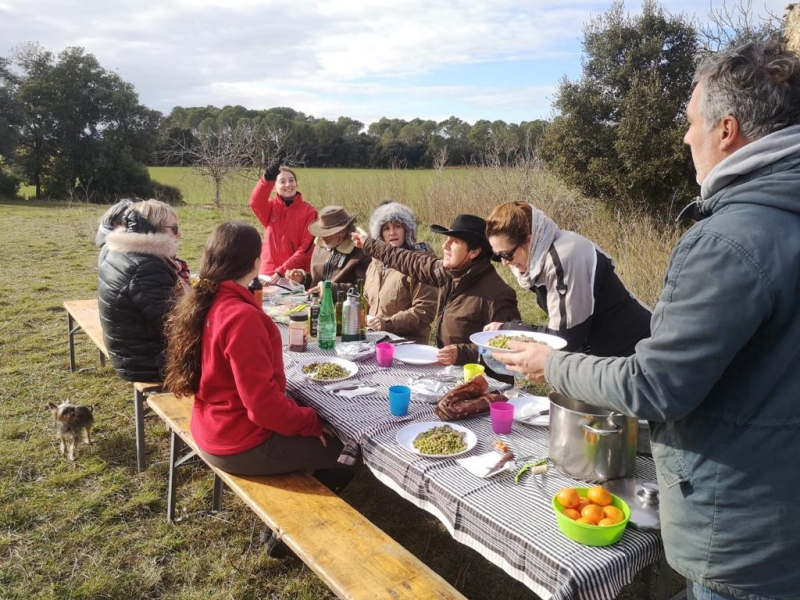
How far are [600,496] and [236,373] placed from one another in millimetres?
1538

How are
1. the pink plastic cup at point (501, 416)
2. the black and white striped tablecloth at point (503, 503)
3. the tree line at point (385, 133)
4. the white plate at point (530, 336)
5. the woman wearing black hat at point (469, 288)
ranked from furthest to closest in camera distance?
the tree line at point (385, 133) → the woman wearing black hat at point (469, 288) → the white plate at point (530, 336) → the pink plastic cup at point (501, 416) → the black and white striped tablecloth at point (503, 503)

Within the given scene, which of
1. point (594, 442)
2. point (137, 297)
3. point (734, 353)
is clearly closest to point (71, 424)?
point (137, 297)

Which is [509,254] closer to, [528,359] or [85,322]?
[528,359]

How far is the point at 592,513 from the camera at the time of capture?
1.65 meters

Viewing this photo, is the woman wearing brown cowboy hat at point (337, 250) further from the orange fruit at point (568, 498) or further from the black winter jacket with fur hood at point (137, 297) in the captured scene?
the orange fruit at point (568, 498)

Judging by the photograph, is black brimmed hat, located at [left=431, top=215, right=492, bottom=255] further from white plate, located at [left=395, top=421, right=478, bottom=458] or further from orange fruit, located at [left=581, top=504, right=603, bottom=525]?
orange fruit, located at [left=581, top=504, right=603, bottom=525]

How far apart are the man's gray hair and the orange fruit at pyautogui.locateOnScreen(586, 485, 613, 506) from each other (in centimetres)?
108

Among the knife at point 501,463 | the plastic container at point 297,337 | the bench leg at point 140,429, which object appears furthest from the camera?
the bench leg at point 140,429

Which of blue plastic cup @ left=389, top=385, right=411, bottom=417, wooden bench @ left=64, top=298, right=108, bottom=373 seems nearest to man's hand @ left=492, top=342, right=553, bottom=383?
blue plastic cup @ left=389, top=385, right=411, bottom=417

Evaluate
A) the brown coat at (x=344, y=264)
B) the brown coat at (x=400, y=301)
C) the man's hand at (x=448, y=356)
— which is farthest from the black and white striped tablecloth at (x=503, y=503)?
the brown coat at (x=344, y=264)

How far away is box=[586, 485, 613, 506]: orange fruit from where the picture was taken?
5.63 ft

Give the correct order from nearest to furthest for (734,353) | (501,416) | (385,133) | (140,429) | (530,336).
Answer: (734,353) → (501,416) → (530,336) → (140,429) → (385,133)

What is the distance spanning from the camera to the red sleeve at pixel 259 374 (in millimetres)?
2420

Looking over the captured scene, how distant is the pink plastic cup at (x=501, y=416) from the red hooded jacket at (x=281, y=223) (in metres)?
4.22
